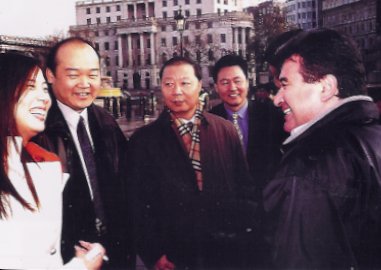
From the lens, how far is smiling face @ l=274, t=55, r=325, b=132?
163cm

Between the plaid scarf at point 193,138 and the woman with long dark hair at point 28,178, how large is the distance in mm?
470

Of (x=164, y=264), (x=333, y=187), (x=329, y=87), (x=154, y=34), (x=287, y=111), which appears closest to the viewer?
(x=333, y=187)

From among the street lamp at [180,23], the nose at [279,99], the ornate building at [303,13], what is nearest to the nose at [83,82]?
the street lamp at [180,23]

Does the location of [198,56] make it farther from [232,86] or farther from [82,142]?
[82,142]

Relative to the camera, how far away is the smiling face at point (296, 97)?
1632mm

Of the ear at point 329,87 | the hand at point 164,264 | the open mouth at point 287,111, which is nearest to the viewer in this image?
the ear at point 329,87

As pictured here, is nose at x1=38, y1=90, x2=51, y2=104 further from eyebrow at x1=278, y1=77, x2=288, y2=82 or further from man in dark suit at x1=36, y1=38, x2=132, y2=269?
eyebrow at x1=278, y1=77, x2=288, y2=82

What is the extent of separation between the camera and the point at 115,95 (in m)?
1.87

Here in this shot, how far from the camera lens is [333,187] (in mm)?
1471

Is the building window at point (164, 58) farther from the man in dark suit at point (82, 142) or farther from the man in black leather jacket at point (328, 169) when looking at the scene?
the man in black leather jacket at point (328, 169)

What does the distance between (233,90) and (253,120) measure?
130mm

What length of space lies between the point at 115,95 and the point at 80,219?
19.5 inches

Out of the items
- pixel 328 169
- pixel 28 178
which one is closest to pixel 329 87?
pixel 328 169

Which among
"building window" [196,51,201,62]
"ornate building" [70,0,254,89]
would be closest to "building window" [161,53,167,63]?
"ornate building" [70,0,254,89]
